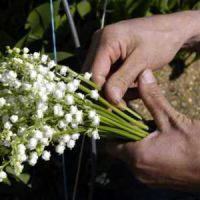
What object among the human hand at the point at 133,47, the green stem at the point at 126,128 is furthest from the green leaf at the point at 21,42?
the green stem at the point at 126,128

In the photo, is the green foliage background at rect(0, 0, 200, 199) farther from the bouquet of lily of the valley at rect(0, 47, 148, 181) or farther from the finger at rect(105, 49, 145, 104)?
the bouquet of lily of the valley at rect(0, 47, 148, 181)

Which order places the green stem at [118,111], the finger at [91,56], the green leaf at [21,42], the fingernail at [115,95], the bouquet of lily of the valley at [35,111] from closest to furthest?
the bouquet of lily of the valley at [35,111]
the green stem at [118,111]
the fingernail at [115,95]
the finger at [91,56]
the green leaf at [21,42]

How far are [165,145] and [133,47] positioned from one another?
0.85 feet

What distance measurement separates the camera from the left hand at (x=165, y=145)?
1.26 meters

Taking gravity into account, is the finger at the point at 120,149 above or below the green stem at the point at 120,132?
below

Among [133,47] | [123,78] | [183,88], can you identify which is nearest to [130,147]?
[123,78]

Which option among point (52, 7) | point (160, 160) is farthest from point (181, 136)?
point (52, 7)

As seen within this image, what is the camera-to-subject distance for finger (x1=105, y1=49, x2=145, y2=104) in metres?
1.24

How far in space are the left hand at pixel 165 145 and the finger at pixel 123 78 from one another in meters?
0.04

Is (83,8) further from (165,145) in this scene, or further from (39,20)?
(165,145)

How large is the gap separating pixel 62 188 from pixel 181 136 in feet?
2.50

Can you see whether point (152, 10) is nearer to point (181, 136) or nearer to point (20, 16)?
point (20, 16)

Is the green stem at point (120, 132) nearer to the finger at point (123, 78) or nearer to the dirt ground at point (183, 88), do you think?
the finger at point (123, 78)

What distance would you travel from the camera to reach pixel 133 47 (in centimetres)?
140
